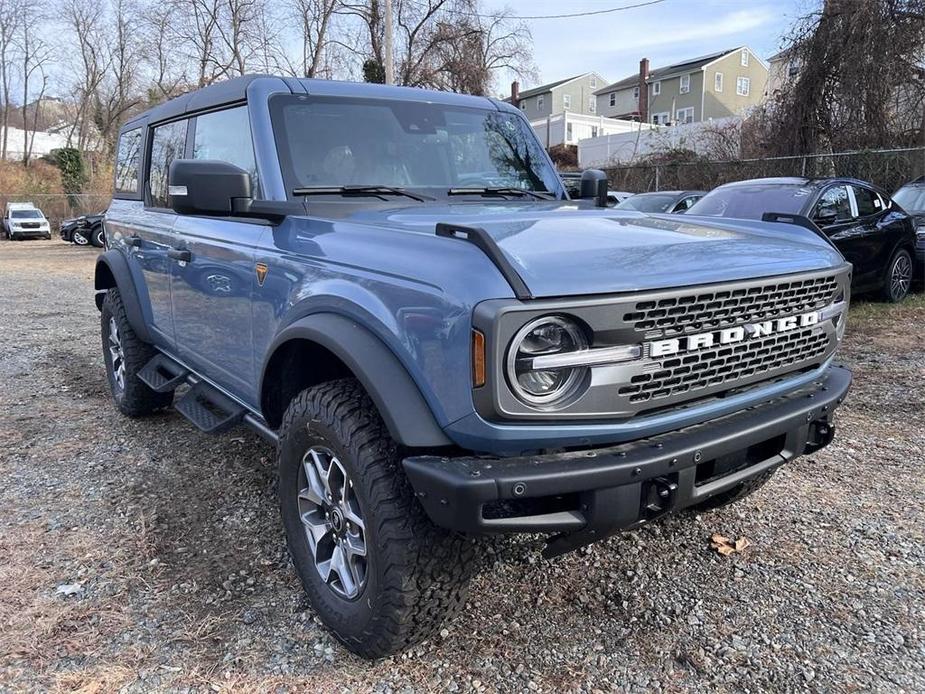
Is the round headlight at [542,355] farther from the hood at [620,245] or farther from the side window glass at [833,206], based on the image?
the side window glass at [833,206]

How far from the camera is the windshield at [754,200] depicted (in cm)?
802

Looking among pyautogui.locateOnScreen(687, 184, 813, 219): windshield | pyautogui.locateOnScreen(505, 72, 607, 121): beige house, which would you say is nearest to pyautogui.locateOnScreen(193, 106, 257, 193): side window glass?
pyautogui.locateOnScreen(687, 184, 813, 219): windshield

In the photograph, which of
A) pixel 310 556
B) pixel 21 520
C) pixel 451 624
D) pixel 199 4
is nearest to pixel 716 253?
pixel 451 624

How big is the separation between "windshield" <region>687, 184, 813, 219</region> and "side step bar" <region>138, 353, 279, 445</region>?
5.90m

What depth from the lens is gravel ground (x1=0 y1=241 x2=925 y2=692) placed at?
244 cm

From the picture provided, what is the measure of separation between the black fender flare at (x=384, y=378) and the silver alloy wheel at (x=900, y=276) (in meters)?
8.78

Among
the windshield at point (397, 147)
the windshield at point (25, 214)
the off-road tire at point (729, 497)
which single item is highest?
the windshield at point (397, 147)

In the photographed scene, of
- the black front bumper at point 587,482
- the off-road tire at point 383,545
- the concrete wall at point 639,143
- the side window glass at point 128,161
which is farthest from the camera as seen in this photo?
the concrete wall at point 639,143

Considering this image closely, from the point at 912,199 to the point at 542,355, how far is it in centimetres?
1133

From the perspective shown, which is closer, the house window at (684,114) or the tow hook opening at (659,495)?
the tow hook opening at (659,495)

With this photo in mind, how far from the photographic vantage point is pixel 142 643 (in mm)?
2598

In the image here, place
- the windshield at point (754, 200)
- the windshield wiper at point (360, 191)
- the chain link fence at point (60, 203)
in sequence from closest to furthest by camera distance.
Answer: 1. the windshield wiper at point (360, 191)
2. the windshield at point (754, 200)
3. the chain link fence at point (60, 203)

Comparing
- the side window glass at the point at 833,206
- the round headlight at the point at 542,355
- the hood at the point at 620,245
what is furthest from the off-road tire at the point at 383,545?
the side window glass at the point at 833,206

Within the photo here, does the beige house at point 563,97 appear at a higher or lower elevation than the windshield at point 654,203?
higher
